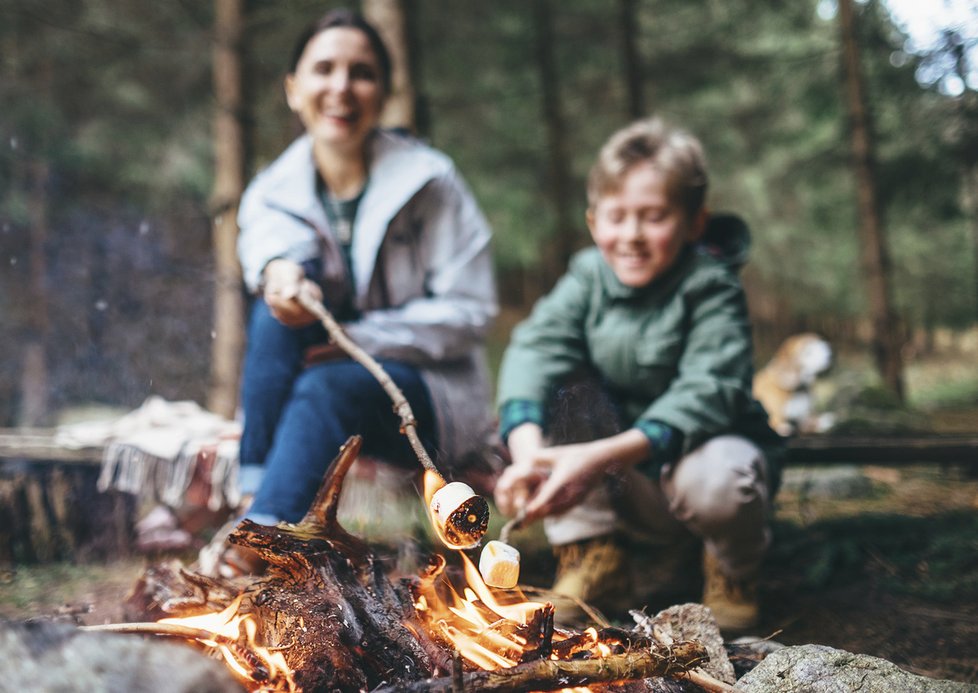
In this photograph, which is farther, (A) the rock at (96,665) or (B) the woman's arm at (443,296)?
(B) the woman's arm at (443,296)

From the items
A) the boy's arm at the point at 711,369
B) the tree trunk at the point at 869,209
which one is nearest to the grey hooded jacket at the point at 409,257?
the boy's arm at the point at 711,369

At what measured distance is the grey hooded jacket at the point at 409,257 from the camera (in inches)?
111

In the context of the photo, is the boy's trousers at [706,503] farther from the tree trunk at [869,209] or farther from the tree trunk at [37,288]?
the tree trunk at [37,288]

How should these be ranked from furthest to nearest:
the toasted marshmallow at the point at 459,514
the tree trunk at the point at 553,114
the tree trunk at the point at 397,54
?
1. the tree trunk at the point at 553,114
2. the tree trunk at the point at 397,54
3. the toasted marshmallow at the point at 459,514

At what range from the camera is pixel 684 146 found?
2686 mm

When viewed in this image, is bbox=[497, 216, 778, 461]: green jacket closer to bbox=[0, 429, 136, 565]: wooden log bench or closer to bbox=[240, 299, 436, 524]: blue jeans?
bbox=[240, 299, 436, 524]: blue jeans

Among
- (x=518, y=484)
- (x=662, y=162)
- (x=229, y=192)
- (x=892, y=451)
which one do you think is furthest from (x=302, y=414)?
(x=229, y=192)

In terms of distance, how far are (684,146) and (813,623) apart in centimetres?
173

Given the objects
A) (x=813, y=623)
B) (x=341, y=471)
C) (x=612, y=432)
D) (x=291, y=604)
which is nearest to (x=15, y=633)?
(x=291, y=604)

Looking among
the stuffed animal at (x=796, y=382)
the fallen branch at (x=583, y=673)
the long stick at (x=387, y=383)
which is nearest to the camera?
the fallen branch at (x=583, y=673)

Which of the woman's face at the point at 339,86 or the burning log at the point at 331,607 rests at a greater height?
the woman's face at the point at 339,86

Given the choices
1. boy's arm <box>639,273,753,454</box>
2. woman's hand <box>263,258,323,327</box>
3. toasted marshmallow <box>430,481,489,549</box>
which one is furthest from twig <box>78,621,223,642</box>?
boy's arm <box>639,273,753,454</box>

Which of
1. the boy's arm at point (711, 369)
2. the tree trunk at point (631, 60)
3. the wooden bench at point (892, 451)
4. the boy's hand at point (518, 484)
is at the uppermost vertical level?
the tree trunk at point (631, 60)

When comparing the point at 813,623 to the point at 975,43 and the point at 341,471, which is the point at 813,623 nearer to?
the point at 341,471
